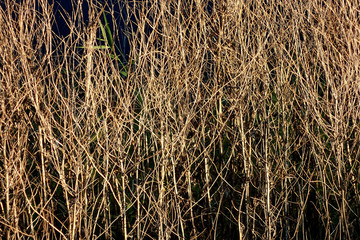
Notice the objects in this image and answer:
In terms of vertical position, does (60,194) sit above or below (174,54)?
below

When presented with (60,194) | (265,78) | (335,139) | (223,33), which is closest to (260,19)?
(223,33)

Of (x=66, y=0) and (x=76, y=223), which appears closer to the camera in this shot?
(x=76, y=223)

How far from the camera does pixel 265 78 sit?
2639 mm

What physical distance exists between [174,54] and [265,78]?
481mm

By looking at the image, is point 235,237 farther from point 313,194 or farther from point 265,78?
point 265,78

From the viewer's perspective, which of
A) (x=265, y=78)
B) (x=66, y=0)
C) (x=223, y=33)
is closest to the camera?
(x=265, y=78)

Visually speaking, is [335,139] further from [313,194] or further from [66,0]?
[66,0]

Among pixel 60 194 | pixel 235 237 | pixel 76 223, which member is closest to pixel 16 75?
pixel 76 223

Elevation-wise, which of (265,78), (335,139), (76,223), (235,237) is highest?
(265,78)

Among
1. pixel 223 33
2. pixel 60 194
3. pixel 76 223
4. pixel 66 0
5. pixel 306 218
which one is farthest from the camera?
pixel 66 0

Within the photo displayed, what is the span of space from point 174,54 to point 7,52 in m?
0.81

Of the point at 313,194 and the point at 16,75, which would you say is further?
the point at 313,194

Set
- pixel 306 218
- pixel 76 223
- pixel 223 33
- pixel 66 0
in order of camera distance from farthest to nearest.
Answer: pixel 66 0, pixel 306 218, pixel 223 33, pixel 76 223

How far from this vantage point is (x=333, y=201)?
3123mm
